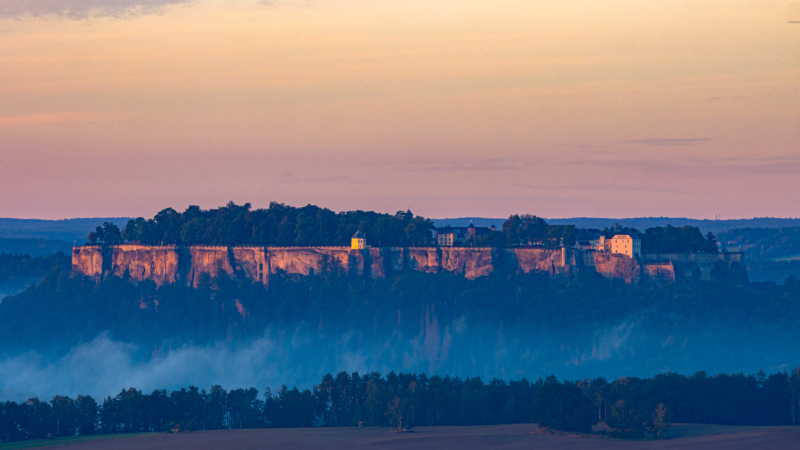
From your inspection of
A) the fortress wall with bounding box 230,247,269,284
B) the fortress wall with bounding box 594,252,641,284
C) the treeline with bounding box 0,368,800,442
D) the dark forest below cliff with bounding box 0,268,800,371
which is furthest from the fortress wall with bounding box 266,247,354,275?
the treeline with bounding box 0,368,800,442

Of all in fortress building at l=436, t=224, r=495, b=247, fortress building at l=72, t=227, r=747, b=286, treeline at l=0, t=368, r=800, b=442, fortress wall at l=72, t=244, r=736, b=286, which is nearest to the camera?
treeline at l=0, t=368, r=800, b=442

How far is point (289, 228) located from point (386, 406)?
93.2 meters

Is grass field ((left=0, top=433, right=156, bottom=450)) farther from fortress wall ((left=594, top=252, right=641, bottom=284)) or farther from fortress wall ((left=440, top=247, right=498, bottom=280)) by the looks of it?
fortress wall ((left=594, top=252, right=641, bottom=284))

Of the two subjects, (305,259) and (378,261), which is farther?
(305,259)

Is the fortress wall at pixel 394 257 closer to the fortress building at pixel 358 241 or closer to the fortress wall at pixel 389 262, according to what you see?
the fortress wall at pixel 389 262

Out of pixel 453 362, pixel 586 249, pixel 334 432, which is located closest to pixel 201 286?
pixel 453 362

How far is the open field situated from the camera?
87.8 m

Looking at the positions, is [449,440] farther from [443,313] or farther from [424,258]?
[424,258]

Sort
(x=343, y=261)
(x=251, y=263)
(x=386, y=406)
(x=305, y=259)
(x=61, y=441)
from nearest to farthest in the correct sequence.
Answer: (x=61, y=441)
(x=386, y=406)
(x=343, y=261)
(x=305, y=259)
(x=251, y=263)

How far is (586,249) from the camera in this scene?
17625 centimetres

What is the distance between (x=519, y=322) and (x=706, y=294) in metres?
26.0

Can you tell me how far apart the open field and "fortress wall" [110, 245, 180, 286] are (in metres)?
98.0

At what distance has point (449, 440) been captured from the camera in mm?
90188

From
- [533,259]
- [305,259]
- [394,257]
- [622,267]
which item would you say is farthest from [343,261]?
[622,267]
